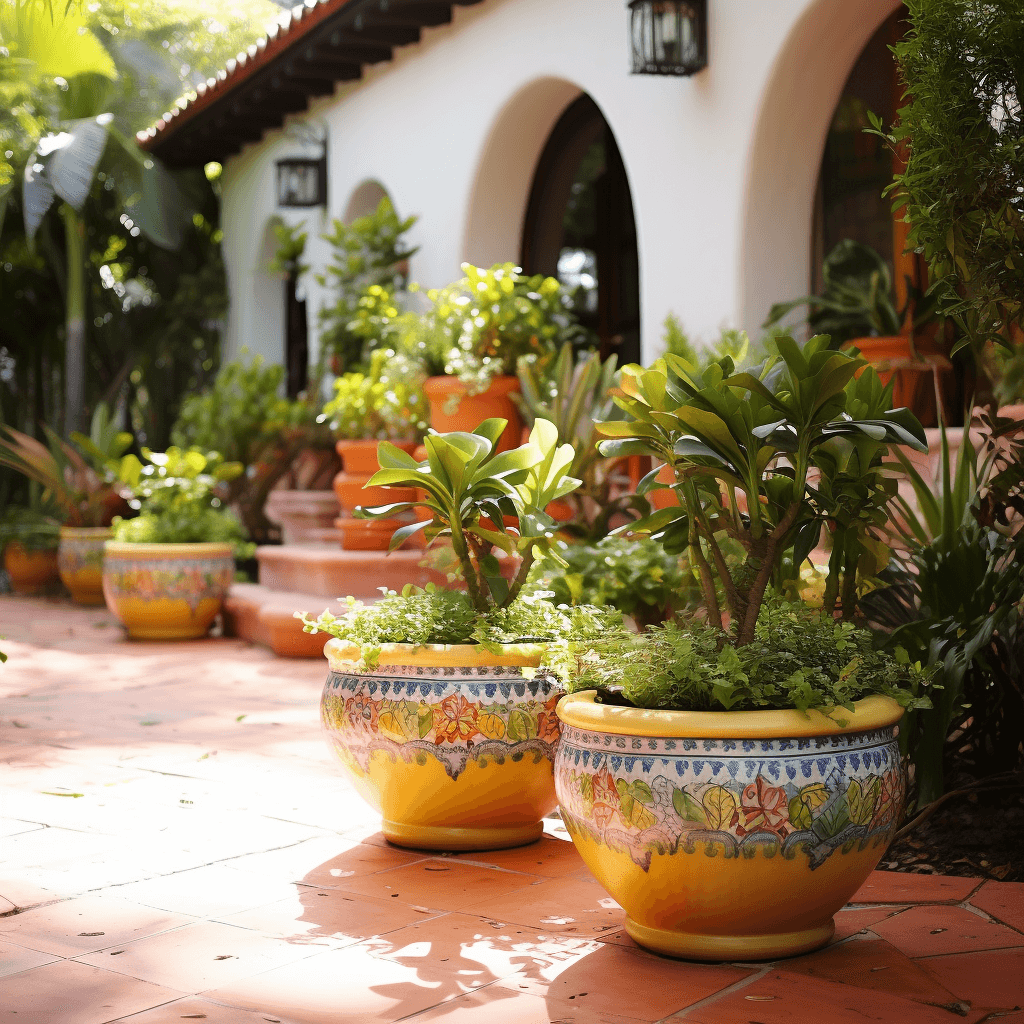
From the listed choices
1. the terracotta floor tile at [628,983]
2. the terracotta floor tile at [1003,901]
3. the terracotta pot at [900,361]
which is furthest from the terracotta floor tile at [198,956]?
the terracotta pot at [900,361]

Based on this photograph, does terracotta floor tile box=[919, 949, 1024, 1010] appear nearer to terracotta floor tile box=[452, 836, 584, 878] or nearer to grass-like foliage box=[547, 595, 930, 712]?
grass-like foliage box=[547, 595, 930, 712]

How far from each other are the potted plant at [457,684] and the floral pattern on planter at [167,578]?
4826 mm

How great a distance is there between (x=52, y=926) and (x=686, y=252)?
4.72 metres

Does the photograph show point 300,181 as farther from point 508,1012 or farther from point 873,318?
point 508,1012

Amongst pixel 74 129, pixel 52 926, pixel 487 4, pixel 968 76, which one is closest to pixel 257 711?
pixel 52 926

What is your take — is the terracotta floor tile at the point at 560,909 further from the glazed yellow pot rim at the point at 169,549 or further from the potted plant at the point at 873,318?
the glazed yellow pot rim at the point at 169,549

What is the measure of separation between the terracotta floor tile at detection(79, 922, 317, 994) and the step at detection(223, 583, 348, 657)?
3.77 metres

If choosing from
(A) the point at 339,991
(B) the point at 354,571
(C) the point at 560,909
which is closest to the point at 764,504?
(C) the point at 560,909

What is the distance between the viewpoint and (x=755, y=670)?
243 centimetres

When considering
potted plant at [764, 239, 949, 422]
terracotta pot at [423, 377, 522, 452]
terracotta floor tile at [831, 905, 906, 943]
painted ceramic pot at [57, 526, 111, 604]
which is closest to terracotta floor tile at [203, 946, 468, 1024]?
terracotta floor tile at [831, 905, 906, 943]

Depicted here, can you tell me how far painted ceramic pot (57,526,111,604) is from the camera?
32.5 ft

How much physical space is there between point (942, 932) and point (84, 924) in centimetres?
183

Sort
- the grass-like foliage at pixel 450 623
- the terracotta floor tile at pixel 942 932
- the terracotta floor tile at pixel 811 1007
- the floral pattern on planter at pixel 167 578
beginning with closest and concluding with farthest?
the terracotta floor tile at pixel 811 1007 → the terracotta floor tile at pixel 942 932 → the grass-like foliage at pixel 450 623 → the floral pattern on planter at pixel 167 578

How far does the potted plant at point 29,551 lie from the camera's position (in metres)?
11.3
